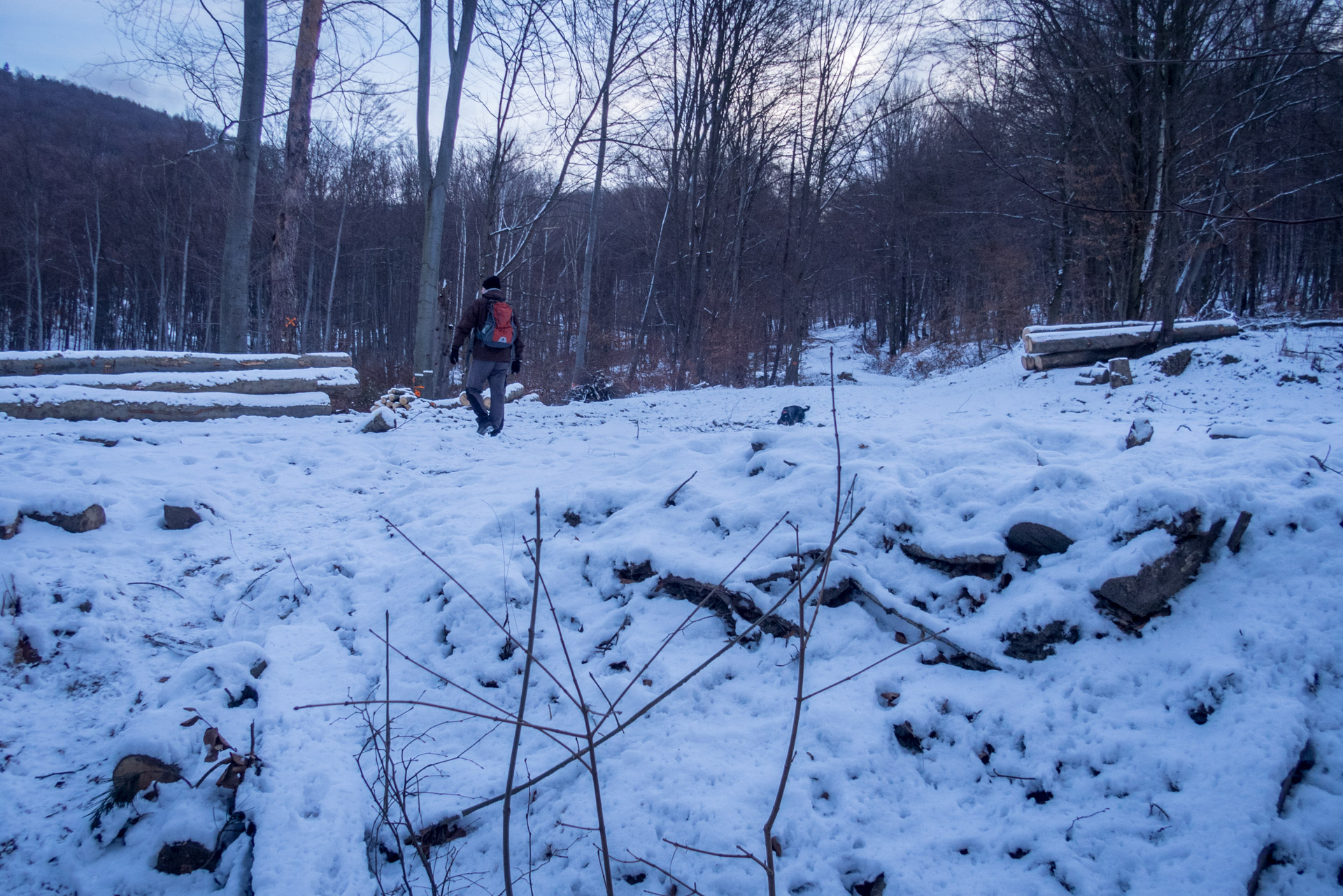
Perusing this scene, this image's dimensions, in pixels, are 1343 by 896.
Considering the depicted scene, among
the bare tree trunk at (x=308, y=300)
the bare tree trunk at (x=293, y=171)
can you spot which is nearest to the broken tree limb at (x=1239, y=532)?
the bare tree trunk at (x=293, y=171)

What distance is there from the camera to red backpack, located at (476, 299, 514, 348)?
6785 mm

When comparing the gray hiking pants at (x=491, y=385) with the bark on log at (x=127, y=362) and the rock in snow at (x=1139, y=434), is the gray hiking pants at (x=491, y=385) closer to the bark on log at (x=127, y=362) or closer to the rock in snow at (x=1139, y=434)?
the bark on log at (x=127, y=362)

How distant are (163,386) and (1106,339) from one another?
13.4 metres

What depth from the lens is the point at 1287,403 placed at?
7.19m

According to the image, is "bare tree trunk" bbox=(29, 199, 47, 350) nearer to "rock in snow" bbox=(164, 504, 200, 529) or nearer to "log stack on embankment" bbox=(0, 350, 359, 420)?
"log stack on embankment" bbox=(0, 350, 359, 420)

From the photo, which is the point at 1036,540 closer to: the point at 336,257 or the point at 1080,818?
the point at 1080,818

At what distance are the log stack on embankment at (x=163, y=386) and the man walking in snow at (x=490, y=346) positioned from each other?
2389 mm

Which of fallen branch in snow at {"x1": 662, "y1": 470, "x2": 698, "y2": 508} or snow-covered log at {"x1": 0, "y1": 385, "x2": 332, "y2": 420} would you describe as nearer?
fallen branch in snow at {"x1": 662, "y1": 470, "x2": 698, "y2": 508}

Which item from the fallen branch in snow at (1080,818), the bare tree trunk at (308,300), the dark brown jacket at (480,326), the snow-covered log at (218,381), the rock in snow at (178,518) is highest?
the bare tree trunk at (308,300)

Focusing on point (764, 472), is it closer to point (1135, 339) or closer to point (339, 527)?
point (339, 527)

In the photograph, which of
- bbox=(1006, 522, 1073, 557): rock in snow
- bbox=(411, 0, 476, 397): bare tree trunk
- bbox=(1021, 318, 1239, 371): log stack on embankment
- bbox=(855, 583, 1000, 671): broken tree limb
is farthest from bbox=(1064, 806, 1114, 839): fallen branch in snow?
bbox=(411, 0, 476, 397): bare tree trunk

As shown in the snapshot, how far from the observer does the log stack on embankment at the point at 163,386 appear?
6.33m

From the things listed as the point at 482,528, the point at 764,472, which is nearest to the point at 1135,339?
the point at 764,472

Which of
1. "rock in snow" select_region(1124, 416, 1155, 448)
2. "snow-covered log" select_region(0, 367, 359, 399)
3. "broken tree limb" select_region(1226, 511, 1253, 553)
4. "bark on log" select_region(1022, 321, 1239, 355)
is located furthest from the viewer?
"bark on log" select_region(1022, 321, 1239, 355)
